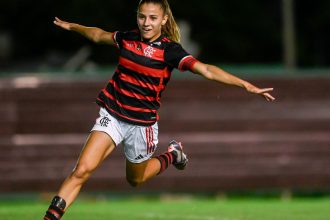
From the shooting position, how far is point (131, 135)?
11945 millimetres

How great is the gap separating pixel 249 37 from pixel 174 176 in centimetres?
1972

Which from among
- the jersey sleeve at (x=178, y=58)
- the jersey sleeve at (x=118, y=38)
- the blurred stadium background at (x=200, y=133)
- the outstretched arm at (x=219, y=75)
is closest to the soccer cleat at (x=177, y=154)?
the jersey sleeve at (x=118, y=38)

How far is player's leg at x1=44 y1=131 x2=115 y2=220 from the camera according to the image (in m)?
11.0

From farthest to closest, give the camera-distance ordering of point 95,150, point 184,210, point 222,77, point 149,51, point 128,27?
1. point 128,27
2. point 184,210
3. point 149,51
4. point 95,150
5. point 222,77

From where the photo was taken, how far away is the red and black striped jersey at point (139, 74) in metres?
11.5

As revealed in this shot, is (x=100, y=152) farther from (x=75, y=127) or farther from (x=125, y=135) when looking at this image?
(x=75, y=127)

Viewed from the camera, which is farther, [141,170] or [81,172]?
[141,170]

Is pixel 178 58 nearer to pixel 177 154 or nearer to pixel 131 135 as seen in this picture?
pixel 131 135

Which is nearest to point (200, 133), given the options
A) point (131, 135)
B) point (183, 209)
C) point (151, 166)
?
point (183, 209)

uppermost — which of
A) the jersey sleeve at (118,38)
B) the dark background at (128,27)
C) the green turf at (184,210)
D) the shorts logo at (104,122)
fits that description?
the dark background at (128,27)

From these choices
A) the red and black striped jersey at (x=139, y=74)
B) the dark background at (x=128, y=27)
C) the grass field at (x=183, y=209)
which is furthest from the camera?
the dark background at (x=128, y=27)

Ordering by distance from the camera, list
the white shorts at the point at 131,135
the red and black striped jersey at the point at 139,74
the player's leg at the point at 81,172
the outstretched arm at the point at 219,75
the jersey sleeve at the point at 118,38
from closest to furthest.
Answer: the outstretched arm at the point at 219,75
the player's leg at the point at 81,172
the red and black striped jersey at the point at 139,74
the white shorts at the point at 131,135
the jersey sleeve at the point at 118,38

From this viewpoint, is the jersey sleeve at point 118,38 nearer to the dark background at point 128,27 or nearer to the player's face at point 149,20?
the player's face at point 149,20

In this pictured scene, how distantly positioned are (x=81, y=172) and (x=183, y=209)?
13.3 feet
